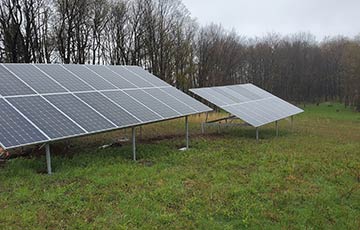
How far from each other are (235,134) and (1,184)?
11618 millimetres

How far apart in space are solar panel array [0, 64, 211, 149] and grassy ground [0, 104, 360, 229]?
46.0 inches

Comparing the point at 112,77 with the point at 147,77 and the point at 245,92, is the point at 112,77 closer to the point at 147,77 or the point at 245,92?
the point at 147,77

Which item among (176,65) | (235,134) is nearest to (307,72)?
(176,65)

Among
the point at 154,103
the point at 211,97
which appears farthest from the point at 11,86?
the point at 211,97

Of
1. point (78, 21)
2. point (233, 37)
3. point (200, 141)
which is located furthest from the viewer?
point (233, 37)

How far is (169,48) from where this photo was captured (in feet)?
126

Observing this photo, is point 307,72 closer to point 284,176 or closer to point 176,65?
point 176,65

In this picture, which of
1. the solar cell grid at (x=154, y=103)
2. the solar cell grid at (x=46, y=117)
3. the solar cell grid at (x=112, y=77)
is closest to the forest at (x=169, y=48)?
the solar cell grid at (x=112, y=77)

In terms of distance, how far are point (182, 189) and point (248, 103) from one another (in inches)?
423

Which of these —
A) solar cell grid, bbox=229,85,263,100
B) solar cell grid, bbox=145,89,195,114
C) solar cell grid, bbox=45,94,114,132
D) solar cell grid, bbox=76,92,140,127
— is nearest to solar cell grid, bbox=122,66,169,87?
solar cell grid, bbox=145,89,195,114

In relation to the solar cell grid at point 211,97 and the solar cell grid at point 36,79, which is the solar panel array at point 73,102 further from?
the solar cell grid at point 211,97

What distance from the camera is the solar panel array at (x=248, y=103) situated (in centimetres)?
1558

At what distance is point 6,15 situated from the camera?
28203mm

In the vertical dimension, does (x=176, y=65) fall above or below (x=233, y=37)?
below
